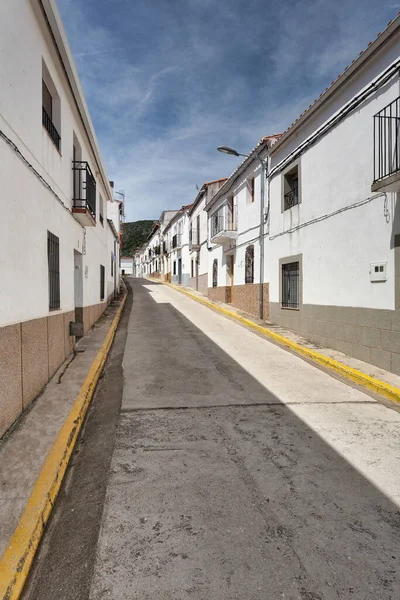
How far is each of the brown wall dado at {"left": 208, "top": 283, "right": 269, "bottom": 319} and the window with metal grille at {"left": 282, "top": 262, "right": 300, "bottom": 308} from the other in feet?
4.86

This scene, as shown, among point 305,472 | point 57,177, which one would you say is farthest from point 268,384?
point 57,177

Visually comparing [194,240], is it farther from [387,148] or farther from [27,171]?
[27,171]

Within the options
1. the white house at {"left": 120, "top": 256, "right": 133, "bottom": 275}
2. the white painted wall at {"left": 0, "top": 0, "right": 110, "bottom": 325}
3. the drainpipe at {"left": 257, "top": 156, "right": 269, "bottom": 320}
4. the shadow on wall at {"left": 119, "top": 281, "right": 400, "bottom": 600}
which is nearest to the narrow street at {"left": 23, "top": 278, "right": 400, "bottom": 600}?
the shadow on wall at {"left": 119, "top": 281, "right": 400, "bottom": 600}

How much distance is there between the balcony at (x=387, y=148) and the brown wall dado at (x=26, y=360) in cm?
582

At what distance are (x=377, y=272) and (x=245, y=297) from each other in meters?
8.03

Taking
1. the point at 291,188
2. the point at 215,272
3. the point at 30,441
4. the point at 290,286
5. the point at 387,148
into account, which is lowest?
the point at 30,441

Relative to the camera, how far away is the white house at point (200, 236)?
2147cm

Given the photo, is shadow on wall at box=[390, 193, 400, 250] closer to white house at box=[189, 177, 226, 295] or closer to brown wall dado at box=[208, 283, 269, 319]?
brown wall dado at box=[208, 283, 269, 319]

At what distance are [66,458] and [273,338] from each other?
23.3 ft

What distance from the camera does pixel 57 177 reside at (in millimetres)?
6285

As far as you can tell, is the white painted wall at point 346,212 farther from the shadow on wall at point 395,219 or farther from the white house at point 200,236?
the white house at point 200,236

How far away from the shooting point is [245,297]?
14.6 m

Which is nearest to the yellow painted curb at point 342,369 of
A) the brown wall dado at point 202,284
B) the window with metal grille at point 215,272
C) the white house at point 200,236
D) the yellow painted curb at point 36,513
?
the yellow painted curb at point 36,513

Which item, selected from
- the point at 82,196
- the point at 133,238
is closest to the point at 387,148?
the point at 82,196
